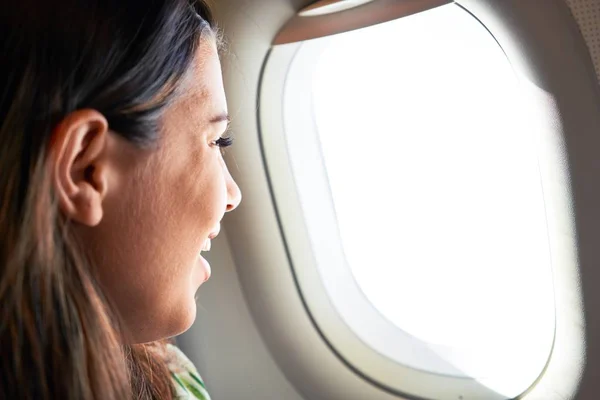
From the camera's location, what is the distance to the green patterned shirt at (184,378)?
1265mm

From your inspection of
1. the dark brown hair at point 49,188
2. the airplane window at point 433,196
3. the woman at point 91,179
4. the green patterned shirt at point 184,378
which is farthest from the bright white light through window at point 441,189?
the dark brown hair at point 49,188

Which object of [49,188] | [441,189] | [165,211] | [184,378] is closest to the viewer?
[49,188]

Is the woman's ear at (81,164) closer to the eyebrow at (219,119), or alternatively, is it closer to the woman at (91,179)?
the woman at (91,179)

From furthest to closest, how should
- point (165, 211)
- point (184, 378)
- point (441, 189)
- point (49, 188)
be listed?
point (441, 189) → point (184, 378) → point (165, 211) → point (49, 188)

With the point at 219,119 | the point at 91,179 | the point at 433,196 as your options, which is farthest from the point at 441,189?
the point at 91,179

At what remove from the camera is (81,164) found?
0.85 m

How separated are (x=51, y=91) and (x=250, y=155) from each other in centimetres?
57

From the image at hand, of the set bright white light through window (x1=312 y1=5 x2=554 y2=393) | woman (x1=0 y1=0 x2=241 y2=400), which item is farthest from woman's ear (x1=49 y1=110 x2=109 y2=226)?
bright white light through window (x1=312 y1=5 x2=554 y2=393)

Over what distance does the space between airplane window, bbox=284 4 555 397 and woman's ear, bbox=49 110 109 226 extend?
564mm

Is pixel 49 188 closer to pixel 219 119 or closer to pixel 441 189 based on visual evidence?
pixel 219 119

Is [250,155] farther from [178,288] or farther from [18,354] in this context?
[18,354]

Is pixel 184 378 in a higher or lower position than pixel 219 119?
lower

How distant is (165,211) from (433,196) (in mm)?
672

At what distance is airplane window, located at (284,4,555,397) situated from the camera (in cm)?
127
